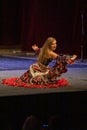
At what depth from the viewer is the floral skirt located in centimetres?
526

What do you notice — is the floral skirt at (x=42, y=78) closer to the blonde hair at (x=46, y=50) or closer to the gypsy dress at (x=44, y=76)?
the gypsy dress at (x=44, y=76)

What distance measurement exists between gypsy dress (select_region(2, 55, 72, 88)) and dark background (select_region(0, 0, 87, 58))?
2.66m

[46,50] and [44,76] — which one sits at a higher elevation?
[46,50]

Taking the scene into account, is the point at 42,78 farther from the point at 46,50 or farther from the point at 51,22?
the point at 51,22

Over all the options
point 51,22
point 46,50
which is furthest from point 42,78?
point 51,22

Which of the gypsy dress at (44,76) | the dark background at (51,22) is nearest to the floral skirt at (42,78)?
the gypsy dress at (44,76)

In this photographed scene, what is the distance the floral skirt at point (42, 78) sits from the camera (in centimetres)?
526

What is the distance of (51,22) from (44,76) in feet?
12.8

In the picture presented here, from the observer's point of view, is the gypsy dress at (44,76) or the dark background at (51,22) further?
the dark background at (51,22)

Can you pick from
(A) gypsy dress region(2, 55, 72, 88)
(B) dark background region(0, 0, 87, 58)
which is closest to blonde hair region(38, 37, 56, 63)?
(A) gypsy dress region(2, 55, 72, 88)

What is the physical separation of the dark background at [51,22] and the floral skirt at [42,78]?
266 centimetres

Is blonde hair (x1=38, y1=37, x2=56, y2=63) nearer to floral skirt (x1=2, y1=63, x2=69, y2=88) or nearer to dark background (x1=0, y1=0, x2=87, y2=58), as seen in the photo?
floral skirt (x1=2, y1=63, x2=69, y2=88)

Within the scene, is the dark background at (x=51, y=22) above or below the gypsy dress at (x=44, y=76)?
above

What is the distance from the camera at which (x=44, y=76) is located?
5336mm
